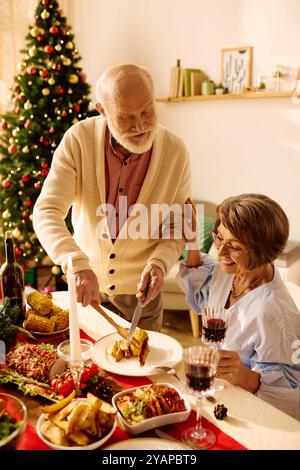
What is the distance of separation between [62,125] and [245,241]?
247 cm

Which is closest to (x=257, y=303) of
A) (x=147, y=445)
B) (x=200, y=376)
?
(x=200, y=376)

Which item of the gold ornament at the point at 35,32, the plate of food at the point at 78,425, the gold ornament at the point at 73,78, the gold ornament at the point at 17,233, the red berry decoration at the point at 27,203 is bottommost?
the gold ornament at the point at 17,233

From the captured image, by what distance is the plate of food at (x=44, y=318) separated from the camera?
56.3 inches

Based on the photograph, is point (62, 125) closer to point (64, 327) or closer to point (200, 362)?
point (64, 327)

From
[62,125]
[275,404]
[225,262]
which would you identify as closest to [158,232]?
[225,262]

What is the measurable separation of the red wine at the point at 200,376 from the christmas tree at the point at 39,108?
2.80m

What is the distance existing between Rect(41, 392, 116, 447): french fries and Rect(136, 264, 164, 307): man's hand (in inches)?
A: 20.1

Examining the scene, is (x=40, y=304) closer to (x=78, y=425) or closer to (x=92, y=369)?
(x=92, y=369)

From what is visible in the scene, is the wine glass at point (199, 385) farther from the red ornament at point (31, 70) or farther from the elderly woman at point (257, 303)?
the red ornament at point (31, 70)

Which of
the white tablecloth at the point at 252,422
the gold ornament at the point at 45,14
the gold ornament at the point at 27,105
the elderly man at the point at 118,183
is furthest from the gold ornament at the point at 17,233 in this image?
the white tablecloth at the point at 252,422

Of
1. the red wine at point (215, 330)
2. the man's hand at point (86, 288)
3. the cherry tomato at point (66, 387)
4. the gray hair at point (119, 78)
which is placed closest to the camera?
the cherry tomato at point (66, 387)

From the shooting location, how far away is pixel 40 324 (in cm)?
143

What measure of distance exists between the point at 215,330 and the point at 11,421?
57 centimetres

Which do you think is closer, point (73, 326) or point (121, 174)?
point (73, 326)
